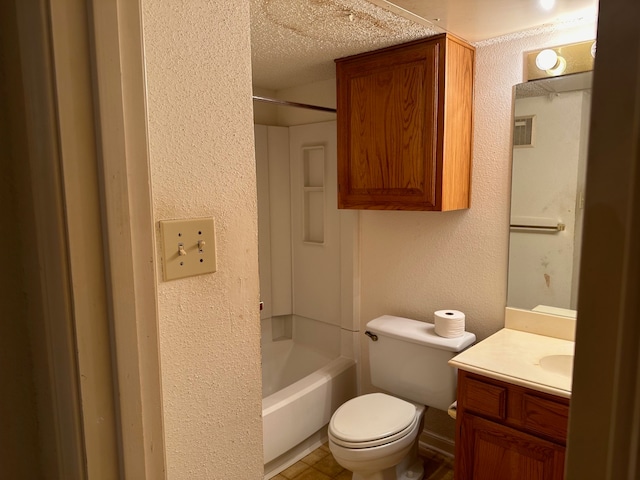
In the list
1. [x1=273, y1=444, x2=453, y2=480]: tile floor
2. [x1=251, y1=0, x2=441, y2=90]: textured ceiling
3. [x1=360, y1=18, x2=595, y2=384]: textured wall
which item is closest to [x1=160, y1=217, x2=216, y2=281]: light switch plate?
[x1=251, y1=0, x2=441, y2=90]: textured ceiling

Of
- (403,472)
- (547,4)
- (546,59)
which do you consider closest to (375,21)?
(547,4)

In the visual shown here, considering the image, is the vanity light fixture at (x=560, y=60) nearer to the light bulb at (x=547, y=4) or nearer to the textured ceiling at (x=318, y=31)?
the light bulb at (x=547, y=4)

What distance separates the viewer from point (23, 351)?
721mm

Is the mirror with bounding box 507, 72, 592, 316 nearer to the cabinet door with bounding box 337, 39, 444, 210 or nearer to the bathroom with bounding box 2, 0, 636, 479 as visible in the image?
the cabinet door with bounding box 337, 39, 444, 210

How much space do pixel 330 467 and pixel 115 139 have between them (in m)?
2.21

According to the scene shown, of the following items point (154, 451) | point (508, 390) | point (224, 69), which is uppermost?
point (224, 69)

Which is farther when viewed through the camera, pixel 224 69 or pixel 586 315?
pixel 224 69

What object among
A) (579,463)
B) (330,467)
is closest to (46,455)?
(579,463)

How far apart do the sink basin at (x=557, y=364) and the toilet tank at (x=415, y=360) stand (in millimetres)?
362

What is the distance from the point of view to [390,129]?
2.09 meters

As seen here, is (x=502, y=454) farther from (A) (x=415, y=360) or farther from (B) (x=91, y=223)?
(B) (x=91, y=223)

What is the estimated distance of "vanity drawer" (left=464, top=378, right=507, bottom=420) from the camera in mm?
1653

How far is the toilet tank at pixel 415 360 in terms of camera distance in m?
2.06

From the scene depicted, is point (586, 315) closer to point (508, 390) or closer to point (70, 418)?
point (70, 418)
